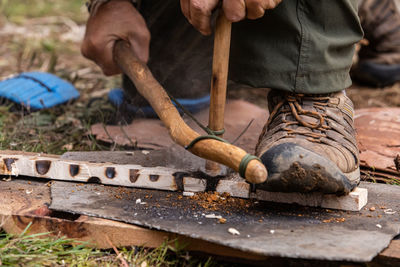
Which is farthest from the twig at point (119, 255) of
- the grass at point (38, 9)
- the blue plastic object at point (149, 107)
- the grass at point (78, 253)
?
the grass at point (38, 9)

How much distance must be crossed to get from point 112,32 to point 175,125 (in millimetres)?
623

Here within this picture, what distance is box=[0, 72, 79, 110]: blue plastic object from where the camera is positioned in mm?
2535

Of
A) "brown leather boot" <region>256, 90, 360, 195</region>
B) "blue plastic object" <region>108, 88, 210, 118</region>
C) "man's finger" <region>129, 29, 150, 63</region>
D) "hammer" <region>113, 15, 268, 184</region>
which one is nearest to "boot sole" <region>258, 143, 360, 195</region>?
"brown leather boot" <region>256, 90, 360, 195</region>

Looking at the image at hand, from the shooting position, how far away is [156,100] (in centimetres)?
165

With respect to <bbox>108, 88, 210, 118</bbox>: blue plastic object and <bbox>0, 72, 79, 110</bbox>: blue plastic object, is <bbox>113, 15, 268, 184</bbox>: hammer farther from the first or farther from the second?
<bbox>0, 72, 79, 110</bbox>: blue plastic object

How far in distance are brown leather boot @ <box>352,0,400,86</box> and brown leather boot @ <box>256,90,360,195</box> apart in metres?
1.90

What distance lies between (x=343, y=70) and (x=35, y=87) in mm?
1657

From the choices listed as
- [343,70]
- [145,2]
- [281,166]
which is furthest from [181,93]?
[281,166]

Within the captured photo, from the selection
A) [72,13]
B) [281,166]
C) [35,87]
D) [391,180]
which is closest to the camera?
[281,166]

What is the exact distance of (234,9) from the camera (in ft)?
4.58

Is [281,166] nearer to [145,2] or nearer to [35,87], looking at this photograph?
[145,2]

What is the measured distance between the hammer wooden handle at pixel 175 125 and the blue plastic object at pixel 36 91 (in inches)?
31.0

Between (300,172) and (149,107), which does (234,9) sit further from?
(149,107)

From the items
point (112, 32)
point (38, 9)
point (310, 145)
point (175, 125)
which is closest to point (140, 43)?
point (112, 32)
